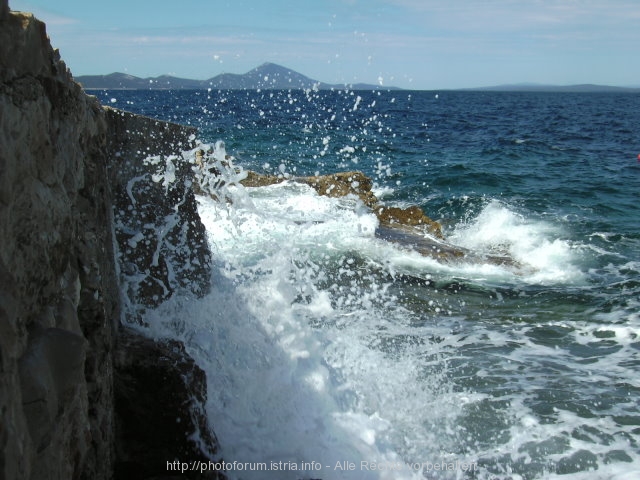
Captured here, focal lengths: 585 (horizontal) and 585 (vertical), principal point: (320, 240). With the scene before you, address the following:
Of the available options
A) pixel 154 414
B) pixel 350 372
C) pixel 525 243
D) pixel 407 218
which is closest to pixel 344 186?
pixel 407 218

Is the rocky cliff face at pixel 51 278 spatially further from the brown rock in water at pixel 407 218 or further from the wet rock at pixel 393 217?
the brown rock in water at pixel 407 218

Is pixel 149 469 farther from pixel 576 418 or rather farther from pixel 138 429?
pixel 576 418

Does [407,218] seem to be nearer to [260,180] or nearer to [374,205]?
[374,205]

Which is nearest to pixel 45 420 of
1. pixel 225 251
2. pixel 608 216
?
pixel 225 251

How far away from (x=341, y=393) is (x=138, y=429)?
1655 mm

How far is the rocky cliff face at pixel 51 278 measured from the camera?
1.80 metres

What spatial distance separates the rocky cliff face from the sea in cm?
91

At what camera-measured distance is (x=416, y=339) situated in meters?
5.96

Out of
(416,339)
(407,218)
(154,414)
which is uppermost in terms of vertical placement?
(154,414)

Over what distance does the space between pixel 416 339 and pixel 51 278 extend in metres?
4.38

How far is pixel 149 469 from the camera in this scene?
3111 mm

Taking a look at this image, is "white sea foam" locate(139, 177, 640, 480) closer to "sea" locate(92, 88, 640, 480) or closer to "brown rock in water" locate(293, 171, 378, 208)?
"sea" locate(92, 88, 640, 480)

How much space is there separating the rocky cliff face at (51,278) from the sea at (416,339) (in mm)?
911

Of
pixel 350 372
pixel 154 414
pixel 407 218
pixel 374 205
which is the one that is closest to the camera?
pixel 154 414
